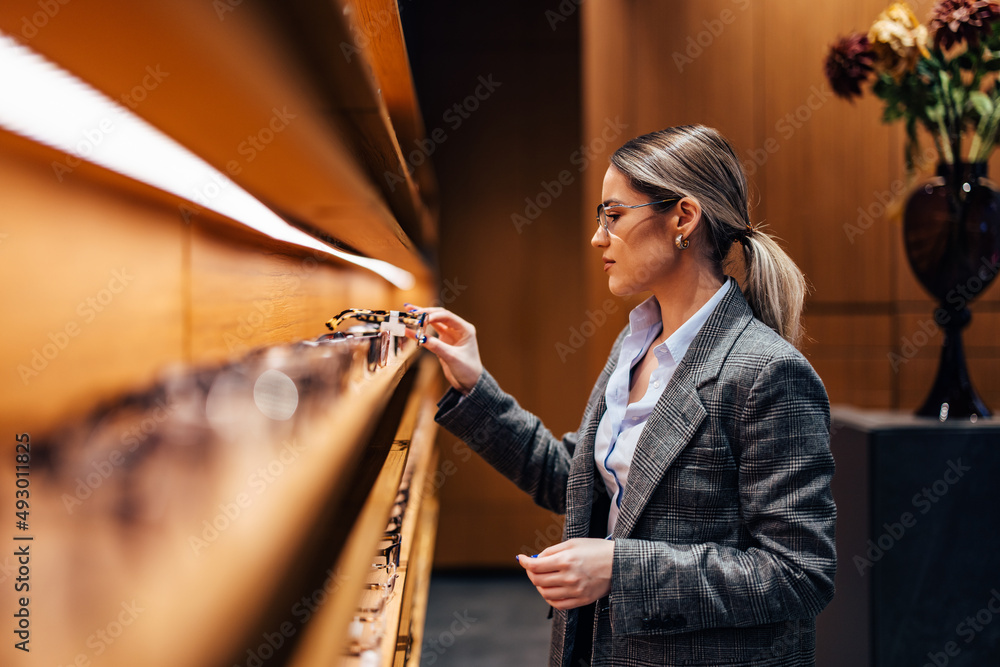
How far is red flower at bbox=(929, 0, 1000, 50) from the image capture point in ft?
5.74

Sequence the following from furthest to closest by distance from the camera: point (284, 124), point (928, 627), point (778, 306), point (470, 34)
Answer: point (470, 34)
point (928, 627)
point (778, 306)
point (284, 124)

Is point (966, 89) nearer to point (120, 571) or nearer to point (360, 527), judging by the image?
point (360, 527)

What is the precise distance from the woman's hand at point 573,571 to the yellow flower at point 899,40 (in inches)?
64.5

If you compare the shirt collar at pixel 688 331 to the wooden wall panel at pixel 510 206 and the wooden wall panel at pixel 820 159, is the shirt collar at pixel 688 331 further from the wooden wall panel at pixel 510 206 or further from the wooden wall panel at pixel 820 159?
the wooden wall panel at pixel 510 206

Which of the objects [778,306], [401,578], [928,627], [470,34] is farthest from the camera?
[470,34]

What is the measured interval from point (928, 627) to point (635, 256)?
1479mm

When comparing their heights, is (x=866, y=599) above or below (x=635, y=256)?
below

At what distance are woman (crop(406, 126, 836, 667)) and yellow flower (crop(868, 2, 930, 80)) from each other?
1170 mm

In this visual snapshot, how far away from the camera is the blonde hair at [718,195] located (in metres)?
0.98

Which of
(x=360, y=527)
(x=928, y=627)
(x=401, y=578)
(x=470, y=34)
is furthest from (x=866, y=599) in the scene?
(x=470, y=34)

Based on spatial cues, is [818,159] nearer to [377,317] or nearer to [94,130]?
[377,317]

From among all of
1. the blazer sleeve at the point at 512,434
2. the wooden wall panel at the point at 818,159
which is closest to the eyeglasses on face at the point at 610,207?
the blazer sleeve at the point at 512,434

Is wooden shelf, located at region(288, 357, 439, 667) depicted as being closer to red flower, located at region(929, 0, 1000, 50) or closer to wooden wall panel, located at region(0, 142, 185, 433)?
wooden wall panel, located at region(0, 142, 185, 433)

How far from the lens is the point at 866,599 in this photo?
1878 mm
